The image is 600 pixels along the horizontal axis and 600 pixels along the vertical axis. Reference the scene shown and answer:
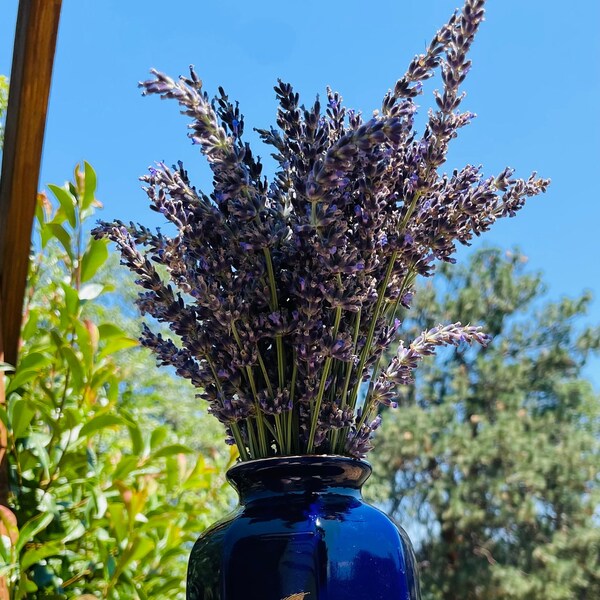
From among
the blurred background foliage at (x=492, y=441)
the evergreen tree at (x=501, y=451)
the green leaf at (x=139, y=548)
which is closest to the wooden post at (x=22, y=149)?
the green leaf at (x=139, y=548)

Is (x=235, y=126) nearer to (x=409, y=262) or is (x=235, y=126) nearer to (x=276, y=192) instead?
(x=276, y=192)

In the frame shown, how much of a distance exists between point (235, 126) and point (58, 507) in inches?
18.4

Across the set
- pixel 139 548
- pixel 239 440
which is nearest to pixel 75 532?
pixel 139 548

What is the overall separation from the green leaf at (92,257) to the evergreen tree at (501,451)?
19.9ft

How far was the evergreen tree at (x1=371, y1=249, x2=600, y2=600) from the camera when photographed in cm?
635

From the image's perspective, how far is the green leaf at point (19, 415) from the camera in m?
0.75

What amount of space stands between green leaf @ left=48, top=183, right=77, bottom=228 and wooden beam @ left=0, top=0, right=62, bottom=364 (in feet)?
0.07

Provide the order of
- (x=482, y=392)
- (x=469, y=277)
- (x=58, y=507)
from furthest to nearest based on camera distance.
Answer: (x=469, y=277), (x=482, y=392), (x=58, y=507)

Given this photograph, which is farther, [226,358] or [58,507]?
[58,507]

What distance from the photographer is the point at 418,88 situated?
59 centimetres

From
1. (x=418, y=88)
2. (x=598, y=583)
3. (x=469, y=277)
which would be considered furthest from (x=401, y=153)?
(x=469, y=277)

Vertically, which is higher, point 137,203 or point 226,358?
point 137,203

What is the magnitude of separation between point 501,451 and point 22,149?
6254 mm

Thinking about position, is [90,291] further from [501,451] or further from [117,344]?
[501,451]
